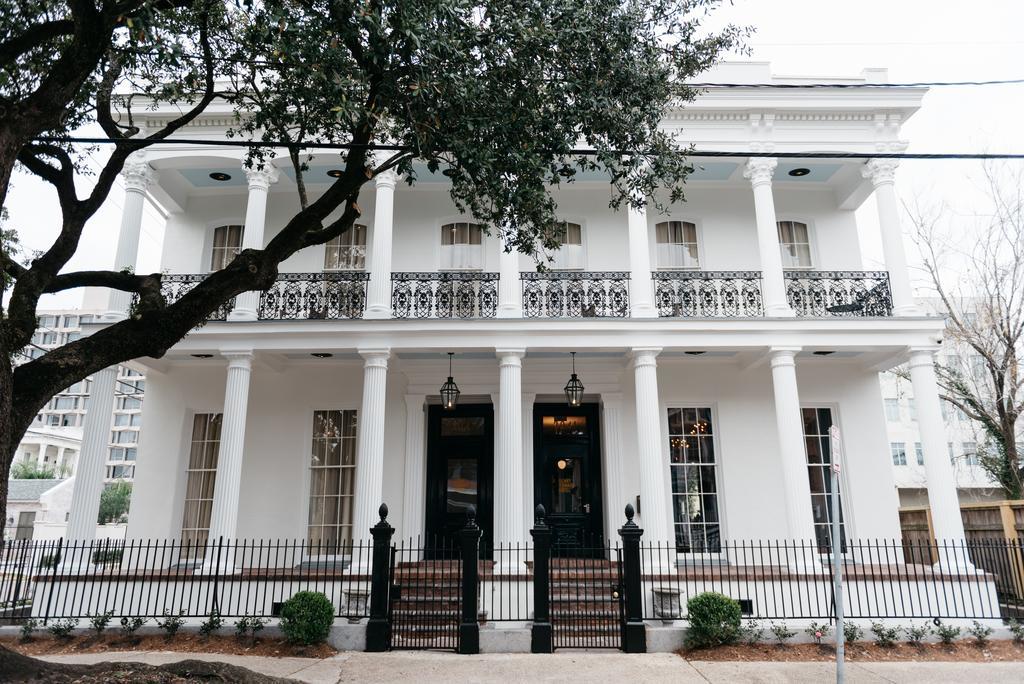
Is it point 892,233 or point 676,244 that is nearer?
point 892,233

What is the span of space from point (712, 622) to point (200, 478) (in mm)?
10579

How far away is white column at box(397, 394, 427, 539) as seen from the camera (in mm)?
13266

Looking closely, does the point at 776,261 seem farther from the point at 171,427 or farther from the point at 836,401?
the point at 171,427

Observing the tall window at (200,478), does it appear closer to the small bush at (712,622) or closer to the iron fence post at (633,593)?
the iron fence post at (633,593)

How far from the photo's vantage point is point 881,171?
1274 cm

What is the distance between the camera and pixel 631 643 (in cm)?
891

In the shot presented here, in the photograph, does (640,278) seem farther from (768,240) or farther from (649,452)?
(649,452)

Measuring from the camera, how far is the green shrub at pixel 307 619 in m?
8.98

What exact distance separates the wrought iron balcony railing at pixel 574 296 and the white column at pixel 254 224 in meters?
4.96

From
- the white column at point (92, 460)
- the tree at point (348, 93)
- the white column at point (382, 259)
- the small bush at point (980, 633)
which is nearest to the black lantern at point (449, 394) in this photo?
the white column at point (382, 259)

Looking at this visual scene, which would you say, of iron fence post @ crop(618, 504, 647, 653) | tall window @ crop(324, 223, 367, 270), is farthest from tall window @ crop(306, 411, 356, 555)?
iron fence post @ crop(618, 504, 647, 653)

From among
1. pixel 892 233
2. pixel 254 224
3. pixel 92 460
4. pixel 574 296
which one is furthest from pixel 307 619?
pixel 892 233

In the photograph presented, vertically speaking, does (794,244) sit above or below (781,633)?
above

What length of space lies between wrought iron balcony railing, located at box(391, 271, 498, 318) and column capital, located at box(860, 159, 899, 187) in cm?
735
